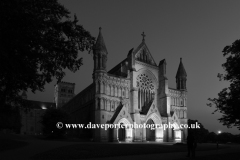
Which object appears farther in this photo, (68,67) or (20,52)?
(68,67)

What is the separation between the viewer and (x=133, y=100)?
54.0 metres

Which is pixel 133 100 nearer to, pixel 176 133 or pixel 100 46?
pixel 100 46

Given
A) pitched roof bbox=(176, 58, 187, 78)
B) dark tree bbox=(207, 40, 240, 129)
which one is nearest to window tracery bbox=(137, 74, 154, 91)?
pitched roof bbox=(176, 58, 187, 78)

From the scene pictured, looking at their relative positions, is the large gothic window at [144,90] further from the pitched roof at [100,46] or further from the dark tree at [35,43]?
the dark tree at [35,43]

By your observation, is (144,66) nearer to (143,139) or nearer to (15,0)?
(143,139)

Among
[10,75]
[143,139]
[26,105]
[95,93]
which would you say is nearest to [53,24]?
[10,75]

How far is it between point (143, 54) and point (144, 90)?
30.1ft

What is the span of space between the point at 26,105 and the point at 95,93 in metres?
32.5

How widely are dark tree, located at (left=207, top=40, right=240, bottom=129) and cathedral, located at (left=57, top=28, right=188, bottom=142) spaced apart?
24362 mm

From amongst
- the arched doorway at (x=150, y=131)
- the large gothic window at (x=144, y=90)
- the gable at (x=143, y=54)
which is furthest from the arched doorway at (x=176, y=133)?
the gable at (x=143, y=54)

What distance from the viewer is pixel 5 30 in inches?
401

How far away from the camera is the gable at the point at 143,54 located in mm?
60469

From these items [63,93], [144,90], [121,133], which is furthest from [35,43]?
[63,93]

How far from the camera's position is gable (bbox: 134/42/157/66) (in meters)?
60.5
